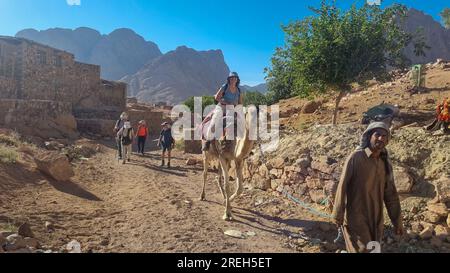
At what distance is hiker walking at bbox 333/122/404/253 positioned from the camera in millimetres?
3748

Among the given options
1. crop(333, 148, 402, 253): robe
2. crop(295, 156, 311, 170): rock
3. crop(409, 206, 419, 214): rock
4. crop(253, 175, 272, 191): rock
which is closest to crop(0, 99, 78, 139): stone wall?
crop(253, 175, 272, 191): rock

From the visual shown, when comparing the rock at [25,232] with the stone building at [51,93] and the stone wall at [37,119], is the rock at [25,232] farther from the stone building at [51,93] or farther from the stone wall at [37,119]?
the stone building at [51,93]

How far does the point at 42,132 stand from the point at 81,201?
11.1m

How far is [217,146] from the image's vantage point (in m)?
7.50

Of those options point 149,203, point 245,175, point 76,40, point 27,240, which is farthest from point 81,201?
point 76,40

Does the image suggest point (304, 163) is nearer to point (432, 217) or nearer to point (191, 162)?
point (432, 217)

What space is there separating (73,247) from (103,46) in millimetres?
148940

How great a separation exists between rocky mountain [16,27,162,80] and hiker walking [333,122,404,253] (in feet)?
452

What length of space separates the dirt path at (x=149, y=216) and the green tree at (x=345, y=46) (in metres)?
7.25

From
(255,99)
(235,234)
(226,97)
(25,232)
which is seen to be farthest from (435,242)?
(255,99)

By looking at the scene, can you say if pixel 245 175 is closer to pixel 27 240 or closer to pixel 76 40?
pixel 27 240

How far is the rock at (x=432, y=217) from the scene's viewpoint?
595cm

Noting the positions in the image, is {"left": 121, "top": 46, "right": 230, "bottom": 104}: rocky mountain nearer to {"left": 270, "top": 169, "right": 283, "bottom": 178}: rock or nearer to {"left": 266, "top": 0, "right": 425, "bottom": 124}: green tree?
{"left": 266, "top": 0, "right": 425, "bottom": 124}: green tree

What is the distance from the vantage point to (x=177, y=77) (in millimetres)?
110312
